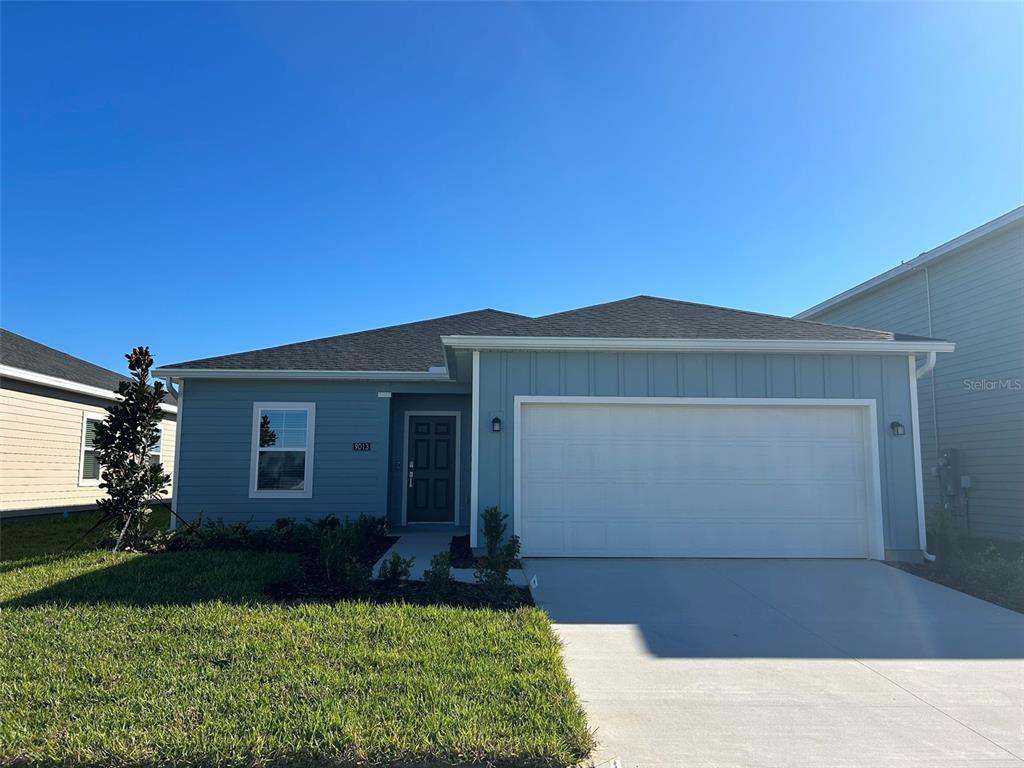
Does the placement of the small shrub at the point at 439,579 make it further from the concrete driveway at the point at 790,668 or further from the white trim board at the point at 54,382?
the white trim board at the point at 54,382

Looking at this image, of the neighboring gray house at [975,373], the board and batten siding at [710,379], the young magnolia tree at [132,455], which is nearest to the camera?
the board and batten siding at [710,379]

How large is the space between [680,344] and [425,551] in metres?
4.38

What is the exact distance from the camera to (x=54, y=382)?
12.3 meters

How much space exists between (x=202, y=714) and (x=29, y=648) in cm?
192

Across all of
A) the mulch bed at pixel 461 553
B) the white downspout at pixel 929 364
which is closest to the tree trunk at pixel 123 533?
the mulch bed at pixel 461 553

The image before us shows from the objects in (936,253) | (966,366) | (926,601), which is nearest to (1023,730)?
(926,601)

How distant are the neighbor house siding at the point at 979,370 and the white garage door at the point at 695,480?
3.35m

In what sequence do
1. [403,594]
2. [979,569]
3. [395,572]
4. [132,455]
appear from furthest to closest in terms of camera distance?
1. [132,455]
2. [979,569]
3. [395,572]
4. [403,594]

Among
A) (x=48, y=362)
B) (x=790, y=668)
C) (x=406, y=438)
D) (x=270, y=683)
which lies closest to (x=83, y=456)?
(x=48, y=362)

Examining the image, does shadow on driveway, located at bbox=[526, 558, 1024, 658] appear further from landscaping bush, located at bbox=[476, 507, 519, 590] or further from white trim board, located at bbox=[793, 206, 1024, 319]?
white trim board, located at bbox=[793, 206, 1024, 319]

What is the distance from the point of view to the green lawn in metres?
2.79

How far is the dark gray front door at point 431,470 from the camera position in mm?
10859

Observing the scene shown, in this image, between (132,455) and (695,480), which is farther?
(132,455)

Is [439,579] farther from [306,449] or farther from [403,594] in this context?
[306,449]
